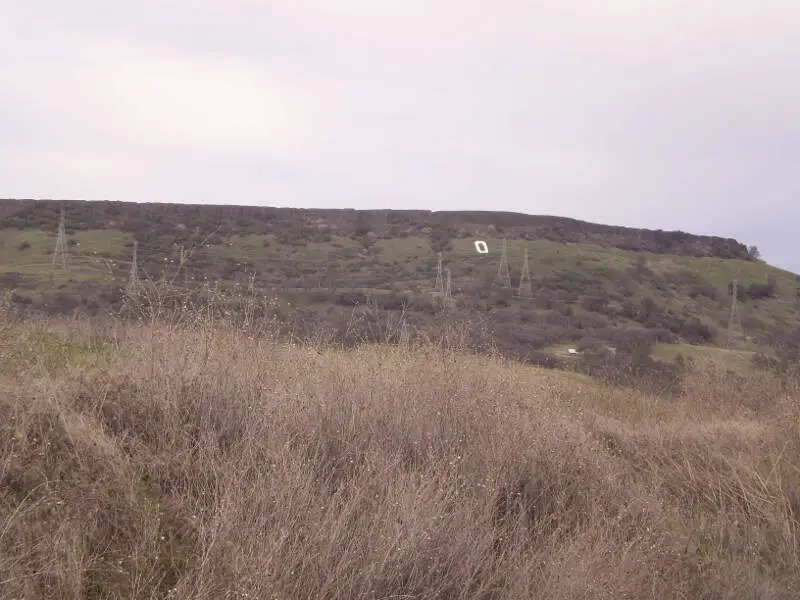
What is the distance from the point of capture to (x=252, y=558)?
122 inches

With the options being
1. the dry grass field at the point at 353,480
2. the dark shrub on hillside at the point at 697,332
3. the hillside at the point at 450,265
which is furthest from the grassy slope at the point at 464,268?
the dry grass field at the point at 353,480

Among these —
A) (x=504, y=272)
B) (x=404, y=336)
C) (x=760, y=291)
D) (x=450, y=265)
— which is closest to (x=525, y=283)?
(x=504, y=272)

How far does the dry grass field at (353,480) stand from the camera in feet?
10.6

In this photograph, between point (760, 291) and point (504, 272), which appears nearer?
point (504, 272)

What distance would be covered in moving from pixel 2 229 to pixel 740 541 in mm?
23765

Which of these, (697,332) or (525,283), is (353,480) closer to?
(697,332)

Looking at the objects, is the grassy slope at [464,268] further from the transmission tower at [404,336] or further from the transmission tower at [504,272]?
the transmission tower at [404,336]

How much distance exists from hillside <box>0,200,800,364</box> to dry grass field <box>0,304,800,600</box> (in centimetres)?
465

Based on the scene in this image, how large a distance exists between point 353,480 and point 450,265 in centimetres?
2255

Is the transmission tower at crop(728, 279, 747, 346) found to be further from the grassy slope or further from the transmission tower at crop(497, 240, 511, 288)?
the transmission tower at crop(497, 240, 511, 288)

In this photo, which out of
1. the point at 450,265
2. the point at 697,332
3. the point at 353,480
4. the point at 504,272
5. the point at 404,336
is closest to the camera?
the point at 353,480

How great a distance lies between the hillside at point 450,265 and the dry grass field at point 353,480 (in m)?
4.65

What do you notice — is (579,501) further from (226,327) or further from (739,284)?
(739,284)

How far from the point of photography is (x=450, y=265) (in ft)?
86.3
